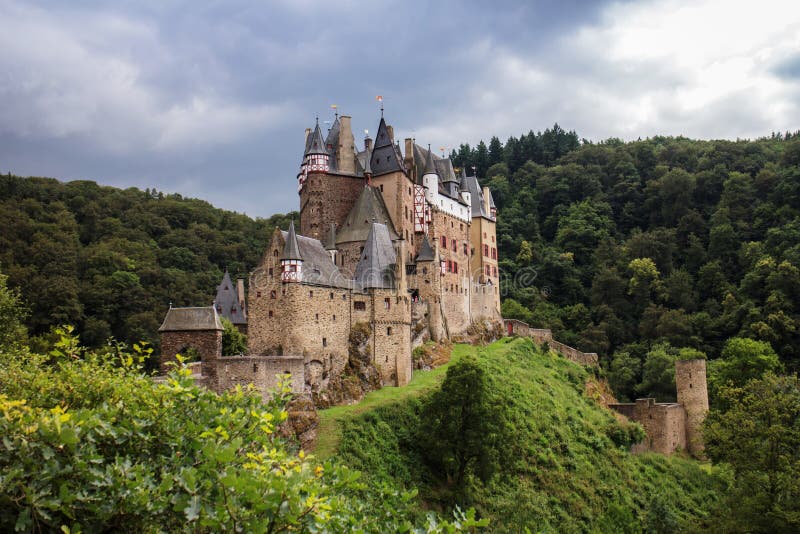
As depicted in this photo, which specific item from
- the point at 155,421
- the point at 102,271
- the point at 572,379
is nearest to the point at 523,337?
the point at 572,379

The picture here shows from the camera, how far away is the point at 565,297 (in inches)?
3428

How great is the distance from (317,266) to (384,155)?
51.0ft

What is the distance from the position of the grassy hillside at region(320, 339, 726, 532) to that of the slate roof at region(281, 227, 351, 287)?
6.84 m

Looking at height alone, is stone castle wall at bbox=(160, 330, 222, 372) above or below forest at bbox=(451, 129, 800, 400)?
below

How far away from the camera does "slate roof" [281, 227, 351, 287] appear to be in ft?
127

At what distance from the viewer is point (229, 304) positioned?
176 ft

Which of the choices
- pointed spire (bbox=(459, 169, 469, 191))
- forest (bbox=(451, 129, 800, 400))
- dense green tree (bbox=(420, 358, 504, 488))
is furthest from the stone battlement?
dense green tree (bbox=(420, 358, 504, 488))

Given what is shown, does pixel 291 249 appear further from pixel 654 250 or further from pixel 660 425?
pixel 654 250

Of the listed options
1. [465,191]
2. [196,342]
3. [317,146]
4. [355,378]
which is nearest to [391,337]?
[355,378]

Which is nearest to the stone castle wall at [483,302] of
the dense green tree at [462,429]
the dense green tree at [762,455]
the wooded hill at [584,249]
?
the wooded hill at [584,249]

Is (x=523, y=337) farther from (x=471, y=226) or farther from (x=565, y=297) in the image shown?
(x=565, y=297)

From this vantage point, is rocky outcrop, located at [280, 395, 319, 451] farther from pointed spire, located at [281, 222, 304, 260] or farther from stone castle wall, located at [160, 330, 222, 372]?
pointed spire, located at [281, 222, 304, 260]

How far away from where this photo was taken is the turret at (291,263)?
37531 millimetres

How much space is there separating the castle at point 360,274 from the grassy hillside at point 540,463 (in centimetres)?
354
